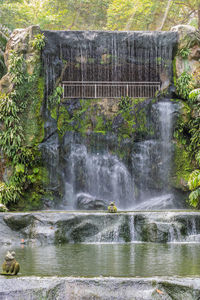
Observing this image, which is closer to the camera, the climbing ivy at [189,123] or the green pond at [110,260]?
the green pond at [110,260]

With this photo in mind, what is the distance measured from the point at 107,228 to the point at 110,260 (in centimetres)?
380

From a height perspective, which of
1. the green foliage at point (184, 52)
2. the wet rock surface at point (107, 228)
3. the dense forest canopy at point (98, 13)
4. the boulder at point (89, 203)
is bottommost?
the wet rock surface at point (107, 228)

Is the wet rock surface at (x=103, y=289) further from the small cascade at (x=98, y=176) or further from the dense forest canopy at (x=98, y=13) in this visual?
the dense forest canopy at (x=98, y=13)

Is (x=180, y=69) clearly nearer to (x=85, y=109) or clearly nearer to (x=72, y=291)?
(x=85, y=109)

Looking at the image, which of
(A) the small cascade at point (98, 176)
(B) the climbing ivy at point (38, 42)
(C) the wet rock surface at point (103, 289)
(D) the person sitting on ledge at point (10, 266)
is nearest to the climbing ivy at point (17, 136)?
(B) the climbing ivy at point (38, 42)

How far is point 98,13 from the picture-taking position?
35.0 m

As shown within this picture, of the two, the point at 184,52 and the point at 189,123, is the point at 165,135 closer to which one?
the point at 189,123

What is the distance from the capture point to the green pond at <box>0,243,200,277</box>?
703 centimetres

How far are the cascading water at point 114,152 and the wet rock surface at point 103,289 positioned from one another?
37.6 ft

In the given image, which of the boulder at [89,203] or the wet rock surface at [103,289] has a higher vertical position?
the boulder at [89,203]

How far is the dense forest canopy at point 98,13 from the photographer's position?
30859mm

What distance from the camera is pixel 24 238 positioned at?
1234 centimetres

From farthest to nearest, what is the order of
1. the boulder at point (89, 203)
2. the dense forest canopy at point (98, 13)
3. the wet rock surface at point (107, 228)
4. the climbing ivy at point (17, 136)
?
the dense forest canopy at point (98, 13), the boulder at point (89, 203), the climbing ivy at point (17, 136), the wet rock surface at point (107, 228)

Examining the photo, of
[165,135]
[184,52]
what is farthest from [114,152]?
[184,52]
